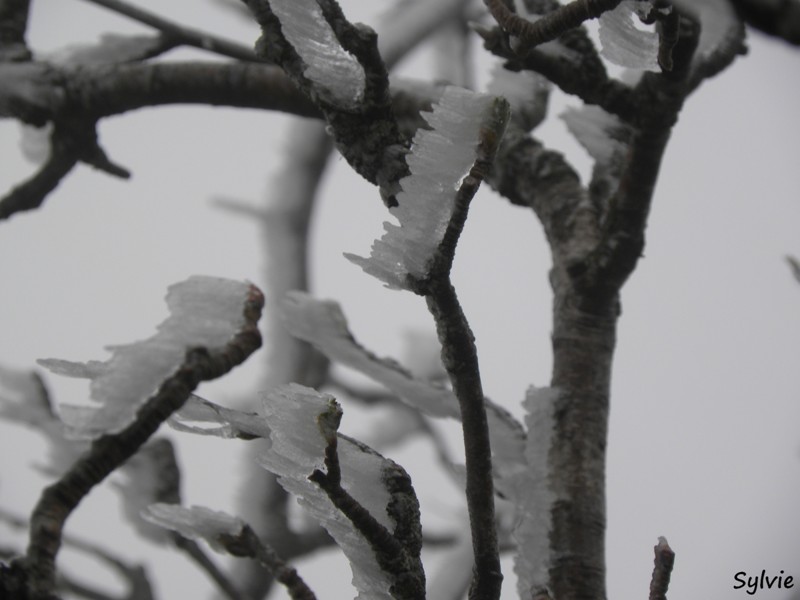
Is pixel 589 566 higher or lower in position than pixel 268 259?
lower

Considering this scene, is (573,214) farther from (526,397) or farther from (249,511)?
(249,511)

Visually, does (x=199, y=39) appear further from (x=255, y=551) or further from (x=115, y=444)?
(x=115, y=444)

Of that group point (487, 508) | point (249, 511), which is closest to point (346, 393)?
point (249, 511)

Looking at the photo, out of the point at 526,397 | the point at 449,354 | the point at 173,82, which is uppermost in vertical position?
the point at 173,82

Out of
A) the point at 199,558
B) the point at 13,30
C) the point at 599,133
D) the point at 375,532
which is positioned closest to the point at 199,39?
the point at 13,30

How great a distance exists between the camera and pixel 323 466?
0.64 meters

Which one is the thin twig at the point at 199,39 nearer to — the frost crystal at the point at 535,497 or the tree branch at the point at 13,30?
the tree branch at the point at 13,30

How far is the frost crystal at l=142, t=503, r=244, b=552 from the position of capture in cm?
87

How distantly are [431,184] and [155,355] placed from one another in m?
0.24

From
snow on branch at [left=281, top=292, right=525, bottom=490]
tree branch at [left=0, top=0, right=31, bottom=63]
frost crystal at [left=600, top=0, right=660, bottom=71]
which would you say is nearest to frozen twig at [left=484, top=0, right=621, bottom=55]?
frost crystal at [left=600, top=0, right=660, bottom=71]

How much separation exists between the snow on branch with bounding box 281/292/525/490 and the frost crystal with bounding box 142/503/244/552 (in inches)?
10.5

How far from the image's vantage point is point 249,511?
302 centimetres

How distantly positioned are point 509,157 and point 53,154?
0.76m

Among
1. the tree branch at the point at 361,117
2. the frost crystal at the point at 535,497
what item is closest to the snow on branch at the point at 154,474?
the frost crystal at the point at 535,497
